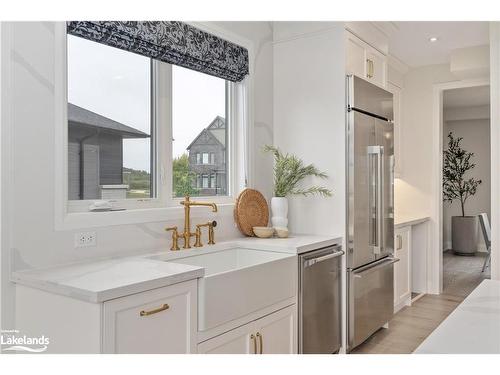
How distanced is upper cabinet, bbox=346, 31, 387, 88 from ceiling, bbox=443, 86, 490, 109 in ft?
8.64

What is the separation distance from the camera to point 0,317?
1904mm

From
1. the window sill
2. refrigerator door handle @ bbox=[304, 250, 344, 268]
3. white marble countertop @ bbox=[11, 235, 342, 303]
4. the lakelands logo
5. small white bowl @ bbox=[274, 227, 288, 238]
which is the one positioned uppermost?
the window sill

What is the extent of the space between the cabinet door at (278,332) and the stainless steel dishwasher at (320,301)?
84mm

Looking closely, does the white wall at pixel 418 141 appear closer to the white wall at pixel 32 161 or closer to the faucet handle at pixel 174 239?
the faucet handle at pixel 174 239

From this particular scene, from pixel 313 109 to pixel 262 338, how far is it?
5.81 ft

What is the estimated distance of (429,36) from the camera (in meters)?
4.23

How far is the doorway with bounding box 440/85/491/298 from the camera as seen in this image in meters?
7.63

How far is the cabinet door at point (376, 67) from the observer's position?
3572 millimetres

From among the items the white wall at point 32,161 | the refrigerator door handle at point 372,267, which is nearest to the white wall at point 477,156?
the refrigerator door handle at point 372,267

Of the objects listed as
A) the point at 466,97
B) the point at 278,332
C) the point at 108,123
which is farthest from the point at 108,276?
the point at 466,97

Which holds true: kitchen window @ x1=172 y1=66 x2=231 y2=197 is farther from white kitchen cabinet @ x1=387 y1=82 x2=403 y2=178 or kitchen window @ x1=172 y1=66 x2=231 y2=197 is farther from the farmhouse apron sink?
white kitchen cabinet @ x1=387 y1=82 x2=403 y2=178

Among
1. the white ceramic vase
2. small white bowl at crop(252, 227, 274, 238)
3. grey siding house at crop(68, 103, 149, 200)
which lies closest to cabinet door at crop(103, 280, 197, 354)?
grey siding house at crop(68, 103, 149, 200)
